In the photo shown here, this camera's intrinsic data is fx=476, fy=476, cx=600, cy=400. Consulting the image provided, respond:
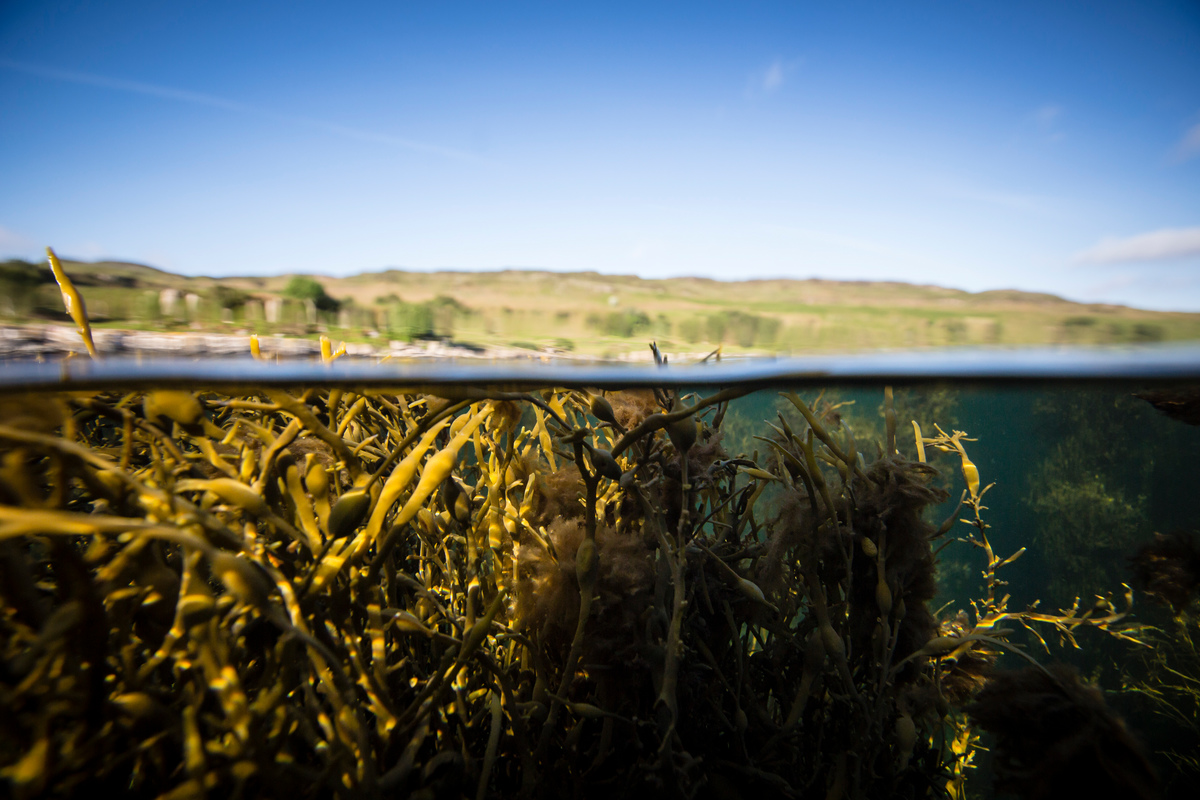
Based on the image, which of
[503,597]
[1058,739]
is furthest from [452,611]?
[1058,739]

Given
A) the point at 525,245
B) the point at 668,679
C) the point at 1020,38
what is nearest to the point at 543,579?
the point at 668,679

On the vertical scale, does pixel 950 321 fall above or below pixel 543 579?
above

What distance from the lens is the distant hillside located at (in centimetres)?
259

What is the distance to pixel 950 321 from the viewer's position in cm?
289

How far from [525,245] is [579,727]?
2.44 metres

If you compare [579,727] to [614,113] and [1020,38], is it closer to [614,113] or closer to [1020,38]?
[614,113]

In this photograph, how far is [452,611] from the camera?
2496 mm

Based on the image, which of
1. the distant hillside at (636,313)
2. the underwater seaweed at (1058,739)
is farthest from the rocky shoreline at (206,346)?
the underwater seaweed at (1058,739)

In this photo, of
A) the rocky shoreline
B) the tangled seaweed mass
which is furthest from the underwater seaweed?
the rocky shoreline

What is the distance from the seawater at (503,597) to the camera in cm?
131

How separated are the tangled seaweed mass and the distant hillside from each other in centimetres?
52

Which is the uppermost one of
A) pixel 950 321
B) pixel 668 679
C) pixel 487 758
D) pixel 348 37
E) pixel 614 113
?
pixel 348 37

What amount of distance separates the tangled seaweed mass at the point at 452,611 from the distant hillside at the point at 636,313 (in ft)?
1.72

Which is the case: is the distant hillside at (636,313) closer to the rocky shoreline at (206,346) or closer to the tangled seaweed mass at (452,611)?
the rocky shoreline at (206,346)
